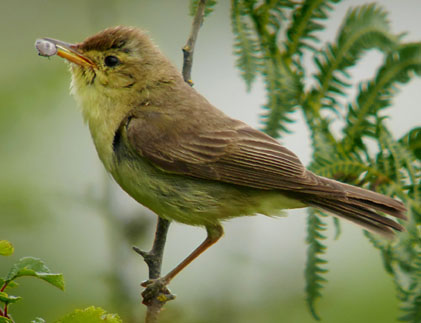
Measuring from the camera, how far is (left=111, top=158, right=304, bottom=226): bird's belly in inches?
133

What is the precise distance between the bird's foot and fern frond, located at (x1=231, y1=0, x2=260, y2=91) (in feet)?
4.03

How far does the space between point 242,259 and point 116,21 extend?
147cm

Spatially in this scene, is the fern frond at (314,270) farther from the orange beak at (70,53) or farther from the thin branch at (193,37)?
the orange beak at (70,53)

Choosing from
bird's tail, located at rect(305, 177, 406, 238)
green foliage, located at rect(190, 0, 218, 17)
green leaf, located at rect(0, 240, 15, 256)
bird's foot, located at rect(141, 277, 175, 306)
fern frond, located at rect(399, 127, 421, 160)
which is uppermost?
green foliage, located at rect(190, 0, 218, 17)

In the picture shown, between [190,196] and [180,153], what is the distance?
24cm

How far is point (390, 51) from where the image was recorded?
3029mm

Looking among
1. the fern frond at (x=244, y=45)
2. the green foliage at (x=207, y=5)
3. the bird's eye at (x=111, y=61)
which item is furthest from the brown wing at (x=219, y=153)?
the green foliage at (x=207, y=5)

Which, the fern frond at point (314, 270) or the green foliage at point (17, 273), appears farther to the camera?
the fern frond at point (314, 270)

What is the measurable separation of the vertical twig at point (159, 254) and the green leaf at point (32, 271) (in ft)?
4.40

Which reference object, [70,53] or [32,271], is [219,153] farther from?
[32,271]

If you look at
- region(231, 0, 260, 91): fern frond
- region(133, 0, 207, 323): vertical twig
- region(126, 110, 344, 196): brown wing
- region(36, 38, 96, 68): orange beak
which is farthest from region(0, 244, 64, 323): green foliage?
region(36, 38, 96, 68): orange beak

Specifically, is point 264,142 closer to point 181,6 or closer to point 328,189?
point 328,189

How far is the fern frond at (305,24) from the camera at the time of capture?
3.08 meters

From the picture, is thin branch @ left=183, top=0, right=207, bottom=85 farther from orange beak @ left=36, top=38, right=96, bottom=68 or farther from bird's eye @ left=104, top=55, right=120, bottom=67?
orange beak @ left=36, top=38, right=96, bottom=68
